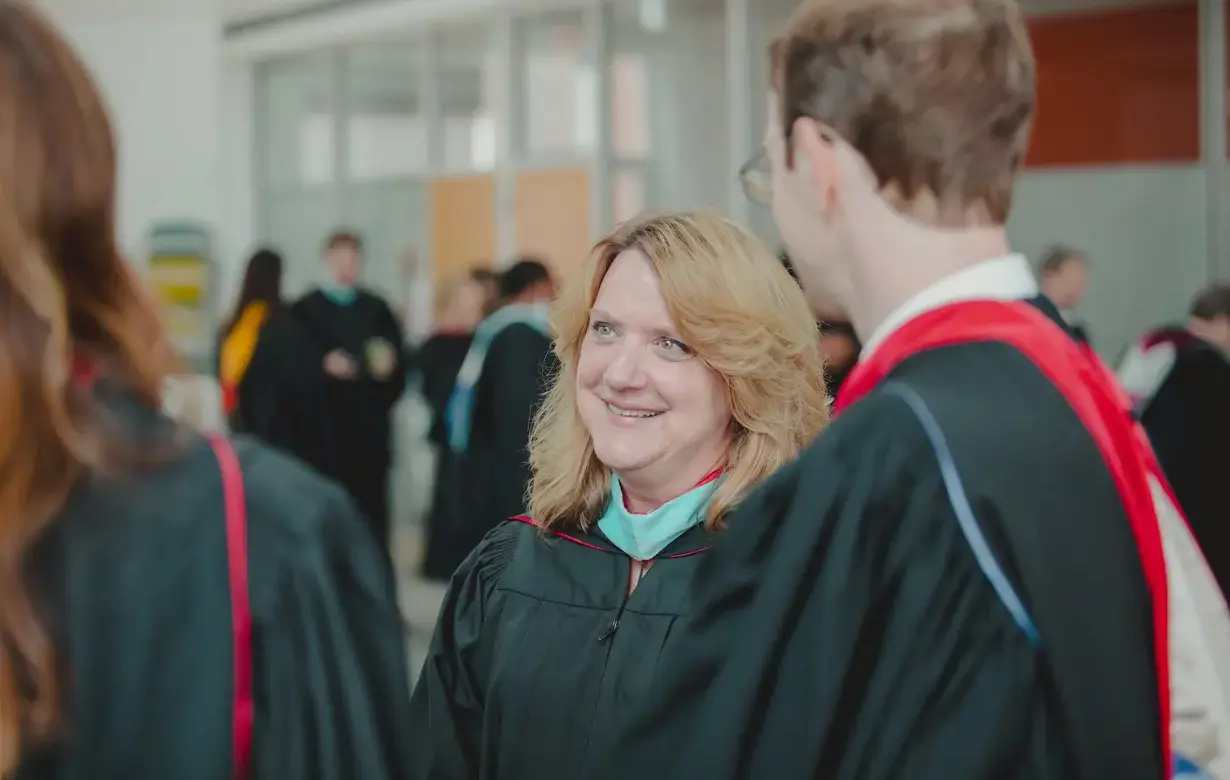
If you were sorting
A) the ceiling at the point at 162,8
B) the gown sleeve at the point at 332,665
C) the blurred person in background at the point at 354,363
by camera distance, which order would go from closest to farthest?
1. the gown sleeve at the point at 332,665
2. the blurred person in background at the point at 354,363
3. the ceiling at the point at 162,8

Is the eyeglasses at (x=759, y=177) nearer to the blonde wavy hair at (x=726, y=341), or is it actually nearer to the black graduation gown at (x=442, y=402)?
the blonde wavy hair at (x=726, y=341)

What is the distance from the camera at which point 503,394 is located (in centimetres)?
638

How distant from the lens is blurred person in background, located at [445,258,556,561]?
6.31 metres

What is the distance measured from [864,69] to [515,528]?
3.60 ft

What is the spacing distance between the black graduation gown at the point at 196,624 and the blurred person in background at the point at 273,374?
621 cm

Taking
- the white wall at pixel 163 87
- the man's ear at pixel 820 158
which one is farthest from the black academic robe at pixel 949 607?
the white wall at pixel 163 87

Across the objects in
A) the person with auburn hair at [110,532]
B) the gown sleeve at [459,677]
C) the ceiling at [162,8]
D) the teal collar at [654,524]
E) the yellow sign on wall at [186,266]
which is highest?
the ceiling at [162,8]

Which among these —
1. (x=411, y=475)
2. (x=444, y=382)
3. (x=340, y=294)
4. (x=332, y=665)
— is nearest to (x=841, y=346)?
(x=444, y=382)

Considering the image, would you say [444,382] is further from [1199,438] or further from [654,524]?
[654,524]

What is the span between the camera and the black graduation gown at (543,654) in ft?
6.72

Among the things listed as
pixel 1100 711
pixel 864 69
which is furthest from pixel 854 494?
pixel 864 69

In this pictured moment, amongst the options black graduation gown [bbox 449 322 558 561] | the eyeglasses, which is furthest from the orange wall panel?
the eyeglasses

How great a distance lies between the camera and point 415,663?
609 cm

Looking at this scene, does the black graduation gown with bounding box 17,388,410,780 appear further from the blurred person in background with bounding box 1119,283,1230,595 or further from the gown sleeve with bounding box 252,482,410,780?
the blurred person in background with bounding box 1119,283,1230,595
